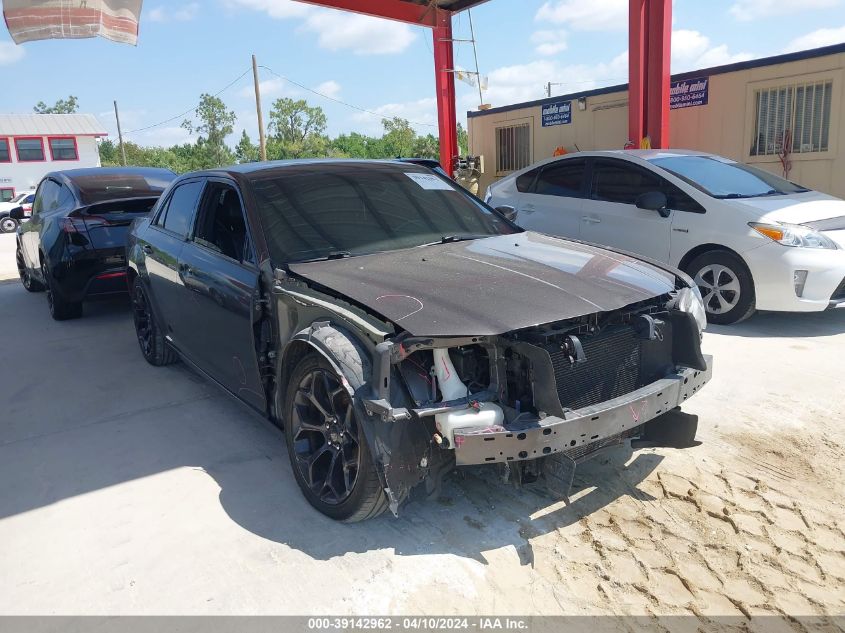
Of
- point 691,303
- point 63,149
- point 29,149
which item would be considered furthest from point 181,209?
point 63,149

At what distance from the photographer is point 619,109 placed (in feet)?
41.4

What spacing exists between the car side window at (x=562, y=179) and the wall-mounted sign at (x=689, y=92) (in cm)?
513

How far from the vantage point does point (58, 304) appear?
7422 mm

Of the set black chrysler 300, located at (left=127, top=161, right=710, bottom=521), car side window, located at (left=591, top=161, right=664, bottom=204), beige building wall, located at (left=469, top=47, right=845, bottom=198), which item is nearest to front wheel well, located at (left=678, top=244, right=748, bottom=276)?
car side window, located at (left=591, top=161, right=664, bottom=204)

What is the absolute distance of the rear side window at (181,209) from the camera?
454 centimetres

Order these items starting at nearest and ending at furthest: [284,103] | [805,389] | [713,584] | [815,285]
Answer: [713,584]
[805,389]
[815,285]
[284,103]

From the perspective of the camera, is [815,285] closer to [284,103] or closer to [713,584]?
[713,584]

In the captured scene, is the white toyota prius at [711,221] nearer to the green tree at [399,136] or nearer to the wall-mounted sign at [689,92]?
the wall-mounted sign at [689,92]

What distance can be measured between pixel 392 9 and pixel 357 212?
10.4 metres

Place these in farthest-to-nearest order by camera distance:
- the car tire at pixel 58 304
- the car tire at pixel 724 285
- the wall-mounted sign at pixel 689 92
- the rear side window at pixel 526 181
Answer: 1. the wall-mounted sign at pixel 689 92
2. the rear side window at pixel 526 181
3. the car tire at pixel 58 304
4. the car tire at pixel 724 285

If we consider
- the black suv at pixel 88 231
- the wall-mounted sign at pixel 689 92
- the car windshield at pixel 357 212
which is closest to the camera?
the car windshield at pixel 357 212

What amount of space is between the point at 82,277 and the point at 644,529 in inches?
249

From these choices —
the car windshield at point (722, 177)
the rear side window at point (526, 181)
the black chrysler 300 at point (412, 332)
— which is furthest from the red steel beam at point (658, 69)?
the black chrysler 300 at point (412, 332)

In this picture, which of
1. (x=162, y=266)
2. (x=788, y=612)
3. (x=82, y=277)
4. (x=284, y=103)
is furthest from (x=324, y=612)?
(x=284, y=103)
